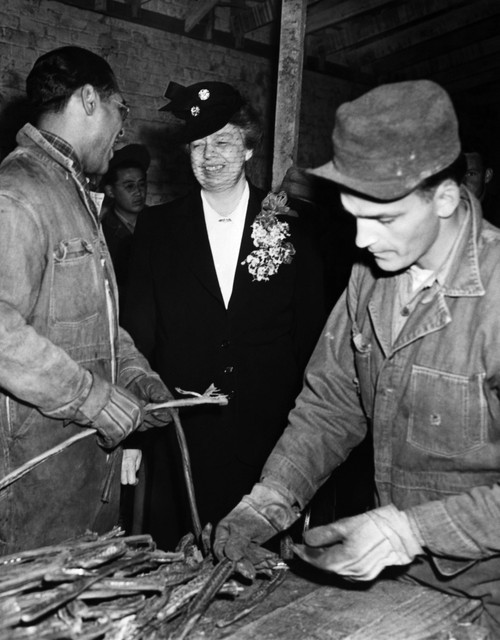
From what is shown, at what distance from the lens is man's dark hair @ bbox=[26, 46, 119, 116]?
2.84 m

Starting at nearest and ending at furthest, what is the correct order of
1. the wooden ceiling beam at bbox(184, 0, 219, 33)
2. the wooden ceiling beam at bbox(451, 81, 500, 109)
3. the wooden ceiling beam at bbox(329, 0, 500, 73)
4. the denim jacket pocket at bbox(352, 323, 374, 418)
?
the denim jacket pocket at bbox(352, 323, 374, 418) < the wooden ceiling beam at bbox(184, 0, 219, 33) < the wooden ceiling beam at bbox(329, 0, 500, 73) < the wooden ceiling beam at bbox(451, 81, 500, 109)

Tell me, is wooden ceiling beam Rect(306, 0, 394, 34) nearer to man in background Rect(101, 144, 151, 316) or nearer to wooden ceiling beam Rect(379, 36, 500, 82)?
wooden ceiling beam Rect(379, 36, 500, 82)

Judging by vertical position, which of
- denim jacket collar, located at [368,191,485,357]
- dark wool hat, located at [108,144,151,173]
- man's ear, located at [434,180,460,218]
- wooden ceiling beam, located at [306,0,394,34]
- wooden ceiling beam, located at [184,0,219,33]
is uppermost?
wooden ceiling beam, located at [306,0,394,34]

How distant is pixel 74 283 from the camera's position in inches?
108

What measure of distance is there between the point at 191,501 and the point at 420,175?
1.18 m

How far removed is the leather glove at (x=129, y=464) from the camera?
3688 millimetres

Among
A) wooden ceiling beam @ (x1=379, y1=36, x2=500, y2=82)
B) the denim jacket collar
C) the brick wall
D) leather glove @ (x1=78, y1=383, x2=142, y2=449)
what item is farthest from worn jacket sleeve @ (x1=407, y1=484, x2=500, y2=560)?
wooden ceiling beam @ (x1=379, y1=36, x2=500, y2=82)

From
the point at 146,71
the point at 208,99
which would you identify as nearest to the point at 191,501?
the point at 208,99

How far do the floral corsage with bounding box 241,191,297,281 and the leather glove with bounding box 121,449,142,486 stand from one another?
1060mm

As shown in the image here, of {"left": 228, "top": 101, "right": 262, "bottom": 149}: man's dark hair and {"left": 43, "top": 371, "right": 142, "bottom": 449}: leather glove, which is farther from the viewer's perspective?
{"left": 228, "top": 101, "right": 262, "bottom": 149}: man's dark hair

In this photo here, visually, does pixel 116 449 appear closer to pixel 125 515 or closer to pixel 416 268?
pixel 416 268

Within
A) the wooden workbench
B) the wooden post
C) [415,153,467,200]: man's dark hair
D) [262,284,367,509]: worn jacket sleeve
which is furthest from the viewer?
the wooden post

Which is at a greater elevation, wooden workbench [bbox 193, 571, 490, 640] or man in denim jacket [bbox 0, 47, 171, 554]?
man in denim jacket [bbox 0, 47, 171, 554]

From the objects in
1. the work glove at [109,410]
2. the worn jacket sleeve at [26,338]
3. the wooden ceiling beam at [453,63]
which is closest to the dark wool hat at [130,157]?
the worn jacket sleeve at [26,338]
